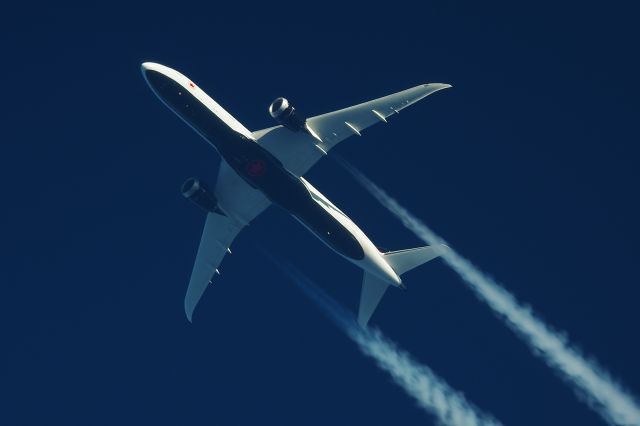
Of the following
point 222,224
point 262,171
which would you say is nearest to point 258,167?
point 262,171

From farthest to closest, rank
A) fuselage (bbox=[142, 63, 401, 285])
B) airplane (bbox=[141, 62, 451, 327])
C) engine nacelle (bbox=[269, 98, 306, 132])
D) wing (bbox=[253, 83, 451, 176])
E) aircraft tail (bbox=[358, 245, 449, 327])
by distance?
aircraft tail (bbox=[358, 245, 449, 327]) < fuselage (bbox=[142, 63, 401, 285]) < airplane (bbox=[141, 62, 451, 327]) < wing (bbox=[253, 83, 451, 176]) < engine nacelle (bbox=[269, 98, 306, 132])

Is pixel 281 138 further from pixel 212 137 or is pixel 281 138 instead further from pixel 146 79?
pixel 146 79

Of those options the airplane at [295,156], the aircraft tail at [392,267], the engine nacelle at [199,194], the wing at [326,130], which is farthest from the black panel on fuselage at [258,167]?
the engine nacelle at [199,194]

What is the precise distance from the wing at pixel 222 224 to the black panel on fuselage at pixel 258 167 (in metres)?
3.66

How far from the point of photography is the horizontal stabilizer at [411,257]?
92.9 metres

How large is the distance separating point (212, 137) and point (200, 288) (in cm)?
1677

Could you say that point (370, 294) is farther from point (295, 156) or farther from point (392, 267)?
point (295, 156)

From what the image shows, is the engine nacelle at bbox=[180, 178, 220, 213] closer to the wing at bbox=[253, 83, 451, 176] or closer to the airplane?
the airplane

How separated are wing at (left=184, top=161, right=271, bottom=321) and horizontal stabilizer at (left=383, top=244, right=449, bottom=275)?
499 inches

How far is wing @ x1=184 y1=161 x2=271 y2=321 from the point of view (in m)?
96.4

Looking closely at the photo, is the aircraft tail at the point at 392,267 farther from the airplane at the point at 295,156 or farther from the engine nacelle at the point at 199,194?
the engine nacelle at the point at 199,194

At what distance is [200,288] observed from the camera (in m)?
101

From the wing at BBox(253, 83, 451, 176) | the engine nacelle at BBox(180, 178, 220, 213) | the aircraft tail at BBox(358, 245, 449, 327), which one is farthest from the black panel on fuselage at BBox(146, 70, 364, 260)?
the engine nacelle at BBox(180, 178, 220, 213)

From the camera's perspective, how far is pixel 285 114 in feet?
294
